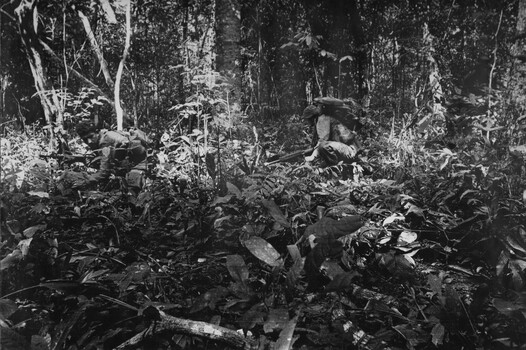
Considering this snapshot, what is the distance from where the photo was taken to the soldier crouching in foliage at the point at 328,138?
162 cm

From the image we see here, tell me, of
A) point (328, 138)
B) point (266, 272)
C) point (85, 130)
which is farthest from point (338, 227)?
point (85, 130)

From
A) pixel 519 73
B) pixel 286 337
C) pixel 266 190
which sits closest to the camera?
pixel 286 337

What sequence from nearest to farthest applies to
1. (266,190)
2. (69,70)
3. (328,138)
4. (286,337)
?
(286,337) → (266,190) → (69,70) → (328,138)

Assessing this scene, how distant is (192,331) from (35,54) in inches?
59.4

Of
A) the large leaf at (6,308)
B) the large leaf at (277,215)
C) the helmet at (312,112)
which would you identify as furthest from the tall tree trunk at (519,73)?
the large leaf at (6,308)

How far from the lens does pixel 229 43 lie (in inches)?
56.2

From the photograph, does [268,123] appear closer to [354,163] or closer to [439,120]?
[354,163]

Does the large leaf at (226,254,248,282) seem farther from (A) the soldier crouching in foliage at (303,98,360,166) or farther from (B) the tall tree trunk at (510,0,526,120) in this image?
(B) the tall tree trunk at (510,0,526,120)

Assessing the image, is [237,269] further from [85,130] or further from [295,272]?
[85,130]

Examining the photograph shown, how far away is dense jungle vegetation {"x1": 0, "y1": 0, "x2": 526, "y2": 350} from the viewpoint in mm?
462

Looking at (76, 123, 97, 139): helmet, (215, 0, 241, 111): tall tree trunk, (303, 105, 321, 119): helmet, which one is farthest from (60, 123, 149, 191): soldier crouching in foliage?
(303, 105, 321, 119): helmet

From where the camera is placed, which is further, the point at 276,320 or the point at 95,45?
the point at 95,45

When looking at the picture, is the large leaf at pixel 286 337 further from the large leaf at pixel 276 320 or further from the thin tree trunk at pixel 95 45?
the thin tree trunk at pixel 95 45

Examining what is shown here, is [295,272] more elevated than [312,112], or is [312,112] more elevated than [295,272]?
[312,112]
